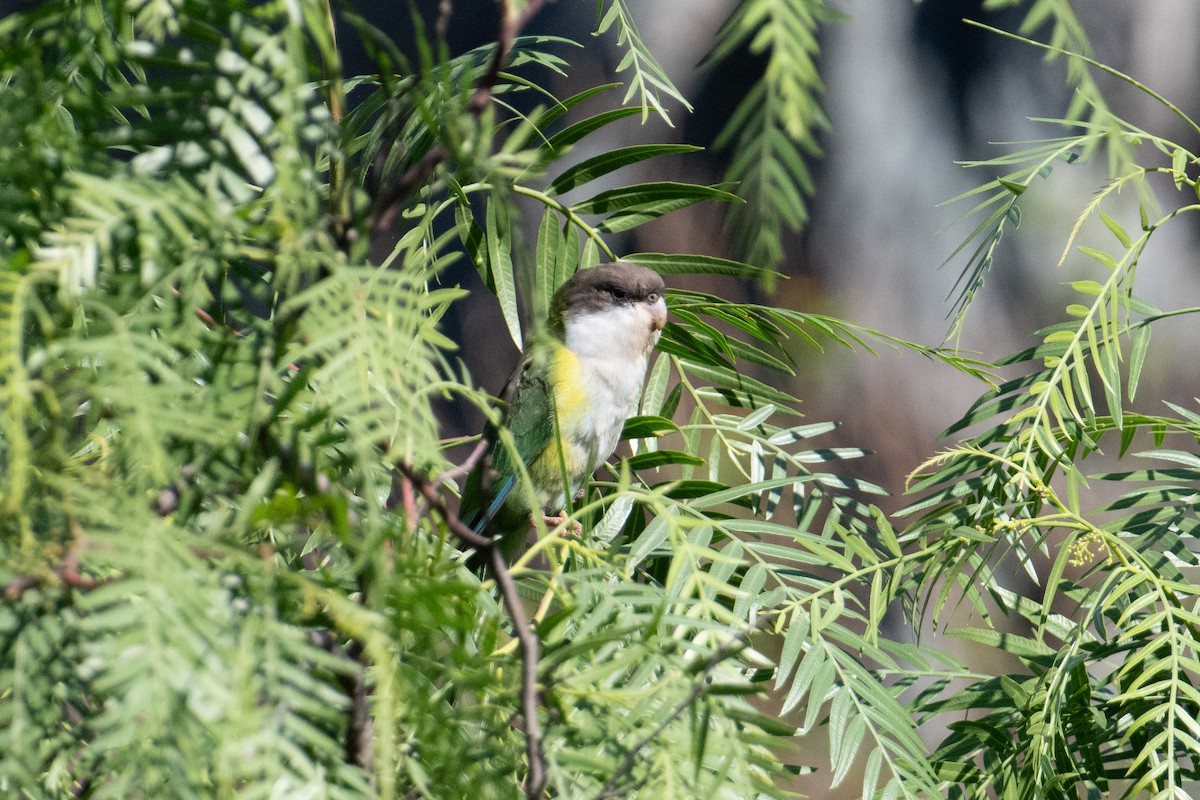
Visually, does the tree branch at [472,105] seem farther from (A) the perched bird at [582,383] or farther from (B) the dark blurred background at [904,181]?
(B) the dark blurred background at [904,181]

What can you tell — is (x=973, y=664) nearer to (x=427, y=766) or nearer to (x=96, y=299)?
(x=427, y=766)

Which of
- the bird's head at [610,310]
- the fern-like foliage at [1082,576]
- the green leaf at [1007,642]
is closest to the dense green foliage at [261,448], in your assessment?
the fern-like foliage at [1082,576]

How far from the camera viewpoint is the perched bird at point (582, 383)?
148 centimetres

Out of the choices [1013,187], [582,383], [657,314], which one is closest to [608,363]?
[582,383]

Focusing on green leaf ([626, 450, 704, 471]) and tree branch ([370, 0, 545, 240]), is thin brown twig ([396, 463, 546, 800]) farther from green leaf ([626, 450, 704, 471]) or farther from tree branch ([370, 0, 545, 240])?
green leaf ([626, 450, 704, 471])

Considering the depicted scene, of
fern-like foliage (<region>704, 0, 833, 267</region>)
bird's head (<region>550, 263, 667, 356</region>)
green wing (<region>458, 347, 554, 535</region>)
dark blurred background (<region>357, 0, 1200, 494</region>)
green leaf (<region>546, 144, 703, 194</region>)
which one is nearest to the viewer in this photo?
fern-like foliage (<region>704, 0, 833, 267</region>)

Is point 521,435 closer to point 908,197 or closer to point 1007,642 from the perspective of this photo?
point 1007,642

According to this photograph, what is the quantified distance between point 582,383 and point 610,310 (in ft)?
0.42

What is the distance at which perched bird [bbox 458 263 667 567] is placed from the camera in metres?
1.48

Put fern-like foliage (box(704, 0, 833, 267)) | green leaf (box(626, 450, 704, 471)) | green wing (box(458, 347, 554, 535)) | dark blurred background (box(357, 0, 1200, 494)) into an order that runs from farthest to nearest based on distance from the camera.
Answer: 1. dark blurred background (box(357, 0, 1200, 494))
2. green wing (box(458, 347, 554, 535))
3. green leaf (box(626, 450, 704, 471))
4. fern-like foliage (box(704, 0, 833, 267))

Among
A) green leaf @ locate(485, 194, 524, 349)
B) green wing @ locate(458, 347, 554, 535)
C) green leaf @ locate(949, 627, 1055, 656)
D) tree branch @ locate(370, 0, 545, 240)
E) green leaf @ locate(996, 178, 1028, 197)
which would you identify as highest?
tree branch @ locate(370, 0, 545, 240)

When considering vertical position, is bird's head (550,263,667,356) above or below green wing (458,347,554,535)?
above

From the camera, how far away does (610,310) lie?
1.60 meters

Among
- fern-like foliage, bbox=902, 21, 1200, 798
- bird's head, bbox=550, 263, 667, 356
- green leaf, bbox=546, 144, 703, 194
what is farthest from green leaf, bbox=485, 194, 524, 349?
bird's head, bbox=550, 263, 667, 356
